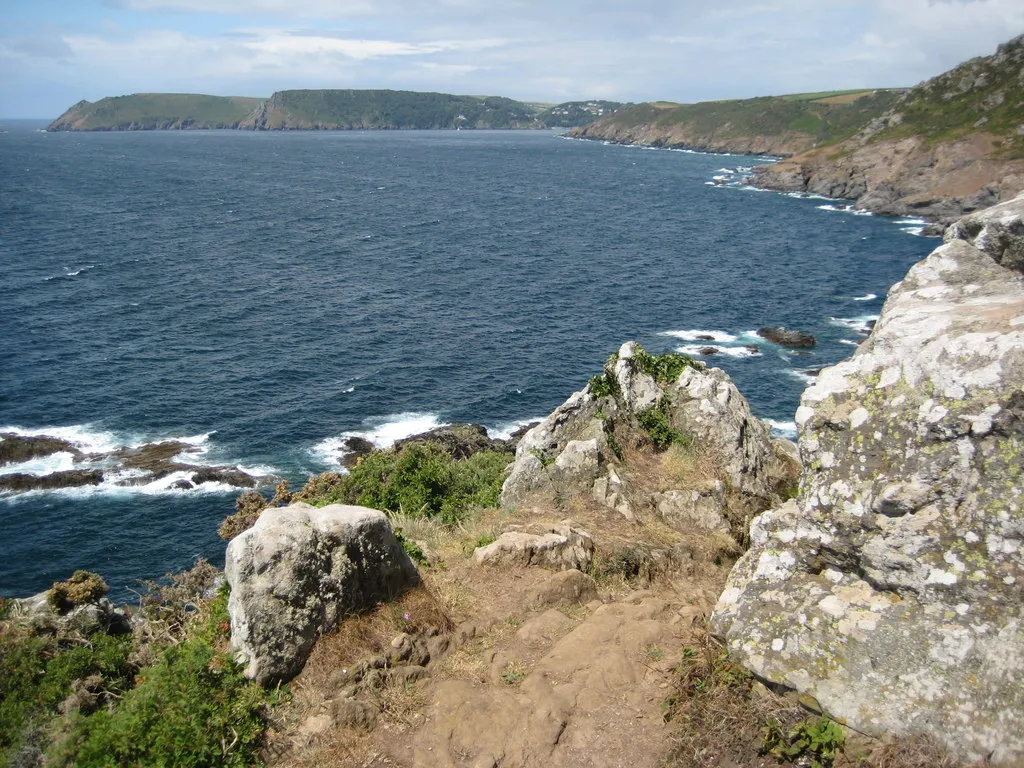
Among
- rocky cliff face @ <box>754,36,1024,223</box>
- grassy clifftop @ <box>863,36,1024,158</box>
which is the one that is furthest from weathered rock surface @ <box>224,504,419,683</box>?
grassy clifftop @ <box>863,36,1024,158</box>

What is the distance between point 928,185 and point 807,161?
157 ft

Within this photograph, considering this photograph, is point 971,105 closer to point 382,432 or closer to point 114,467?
point 382,432

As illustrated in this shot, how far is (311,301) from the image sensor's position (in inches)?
3310

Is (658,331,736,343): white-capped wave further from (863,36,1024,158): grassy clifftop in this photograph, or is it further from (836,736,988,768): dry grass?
(863,36,1024,158): grassy clifftop

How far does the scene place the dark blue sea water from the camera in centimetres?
5191

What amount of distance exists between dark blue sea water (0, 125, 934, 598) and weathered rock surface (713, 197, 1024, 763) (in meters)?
38.6

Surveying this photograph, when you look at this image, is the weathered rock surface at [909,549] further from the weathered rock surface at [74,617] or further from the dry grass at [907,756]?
the weathered rock surface at [74,617]

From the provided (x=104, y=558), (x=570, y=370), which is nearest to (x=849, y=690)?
(x=104, y=558)

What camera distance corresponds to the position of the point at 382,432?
55.5 metres

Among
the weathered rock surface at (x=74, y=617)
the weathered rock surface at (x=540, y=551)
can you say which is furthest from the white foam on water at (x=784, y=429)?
the weathered rock surface at (x=74, y=617)

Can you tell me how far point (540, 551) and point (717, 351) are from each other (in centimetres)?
5892

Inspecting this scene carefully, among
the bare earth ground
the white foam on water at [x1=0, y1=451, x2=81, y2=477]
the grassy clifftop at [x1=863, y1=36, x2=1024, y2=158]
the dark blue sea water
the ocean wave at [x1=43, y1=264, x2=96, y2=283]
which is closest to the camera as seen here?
the bare earth ground

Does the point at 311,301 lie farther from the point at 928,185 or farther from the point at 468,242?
the point at 928,185

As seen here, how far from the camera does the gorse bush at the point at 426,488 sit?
19719 millimetres
